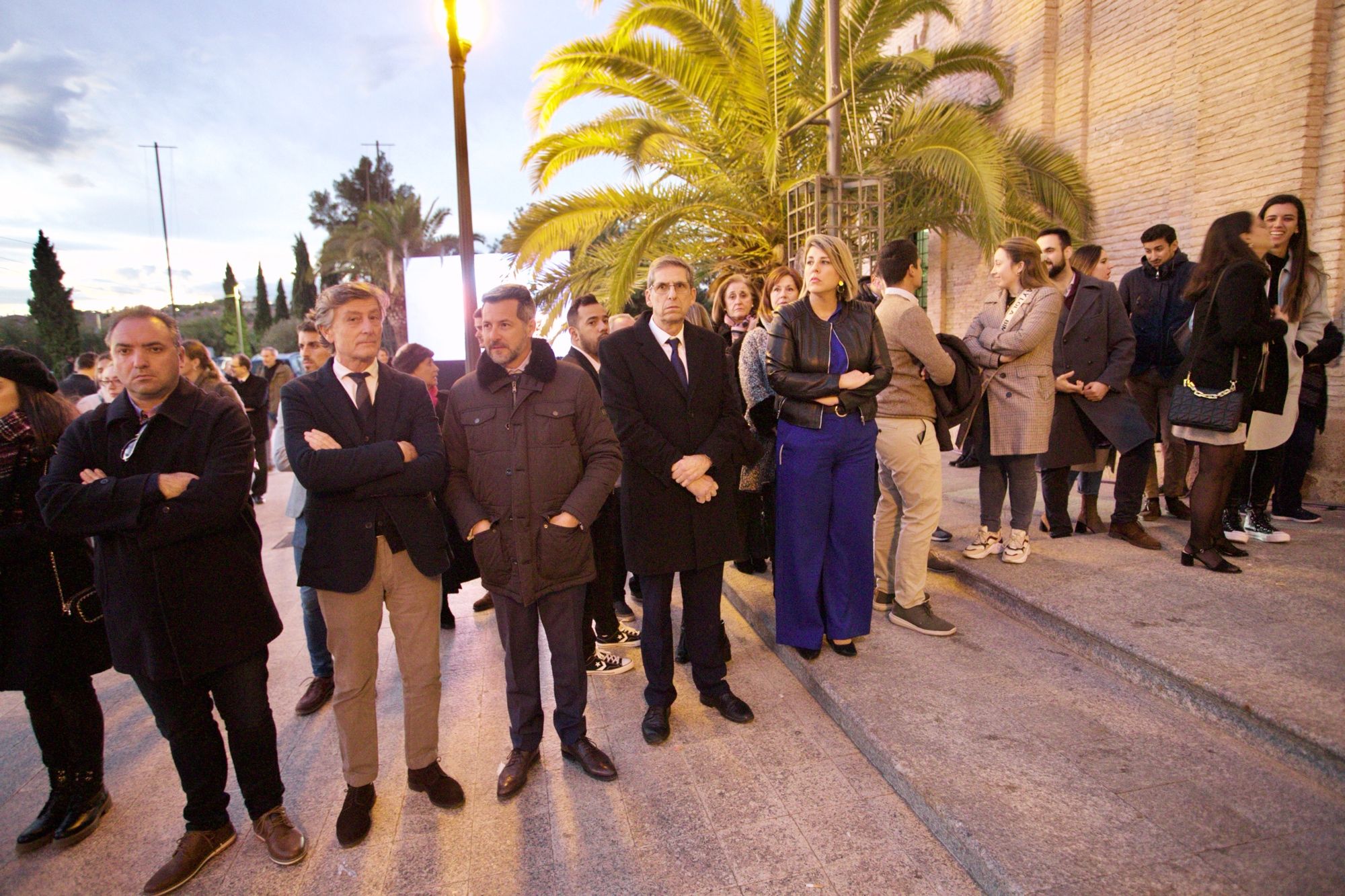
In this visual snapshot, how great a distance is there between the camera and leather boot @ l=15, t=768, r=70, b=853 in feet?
9.84

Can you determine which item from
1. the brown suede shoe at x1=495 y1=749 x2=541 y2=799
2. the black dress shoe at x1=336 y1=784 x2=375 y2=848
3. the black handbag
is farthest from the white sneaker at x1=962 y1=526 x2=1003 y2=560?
the black dress shoe at x1=336 y1=784 x2=375 y2=848

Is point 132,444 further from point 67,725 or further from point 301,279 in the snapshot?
point 301,279

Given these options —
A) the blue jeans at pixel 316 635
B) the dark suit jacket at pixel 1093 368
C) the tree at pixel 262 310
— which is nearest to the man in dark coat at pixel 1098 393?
the dark suit jacket at pixel 1093 368

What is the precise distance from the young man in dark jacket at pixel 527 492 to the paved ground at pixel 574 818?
248mm

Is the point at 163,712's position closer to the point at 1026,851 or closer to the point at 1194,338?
the point at 1026,851

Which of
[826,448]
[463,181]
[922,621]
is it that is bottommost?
[922,621]

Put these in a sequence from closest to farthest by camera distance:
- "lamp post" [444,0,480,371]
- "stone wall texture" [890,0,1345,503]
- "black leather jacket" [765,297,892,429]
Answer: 1. "black leather jacket" [765,297,892,429]
2. "stone wall texture" [890,0,1345,503]
3. "lamp post" [444,0,480,371]

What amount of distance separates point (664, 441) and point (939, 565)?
9.17 ft

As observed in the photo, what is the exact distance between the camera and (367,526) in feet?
9.37

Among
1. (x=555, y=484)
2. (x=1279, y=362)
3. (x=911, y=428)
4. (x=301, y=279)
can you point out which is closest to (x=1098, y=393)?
(x=1279, y=362)

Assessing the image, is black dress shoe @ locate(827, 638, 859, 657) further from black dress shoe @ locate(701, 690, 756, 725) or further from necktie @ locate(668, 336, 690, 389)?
necktie @ locate(668, 336, 690, 389)

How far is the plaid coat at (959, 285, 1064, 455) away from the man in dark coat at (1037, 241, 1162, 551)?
0.37 metres

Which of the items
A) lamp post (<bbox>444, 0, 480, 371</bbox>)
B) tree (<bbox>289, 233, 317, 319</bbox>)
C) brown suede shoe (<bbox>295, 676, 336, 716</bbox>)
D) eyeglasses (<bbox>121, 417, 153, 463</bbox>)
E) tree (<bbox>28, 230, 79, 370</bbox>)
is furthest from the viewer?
tree (<bbox>289, 233, 317, 319</bbox>)

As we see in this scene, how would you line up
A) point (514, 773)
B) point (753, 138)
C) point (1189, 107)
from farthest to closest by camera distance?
point (753, 138) < point (1189, 107) < point (514, 773)
